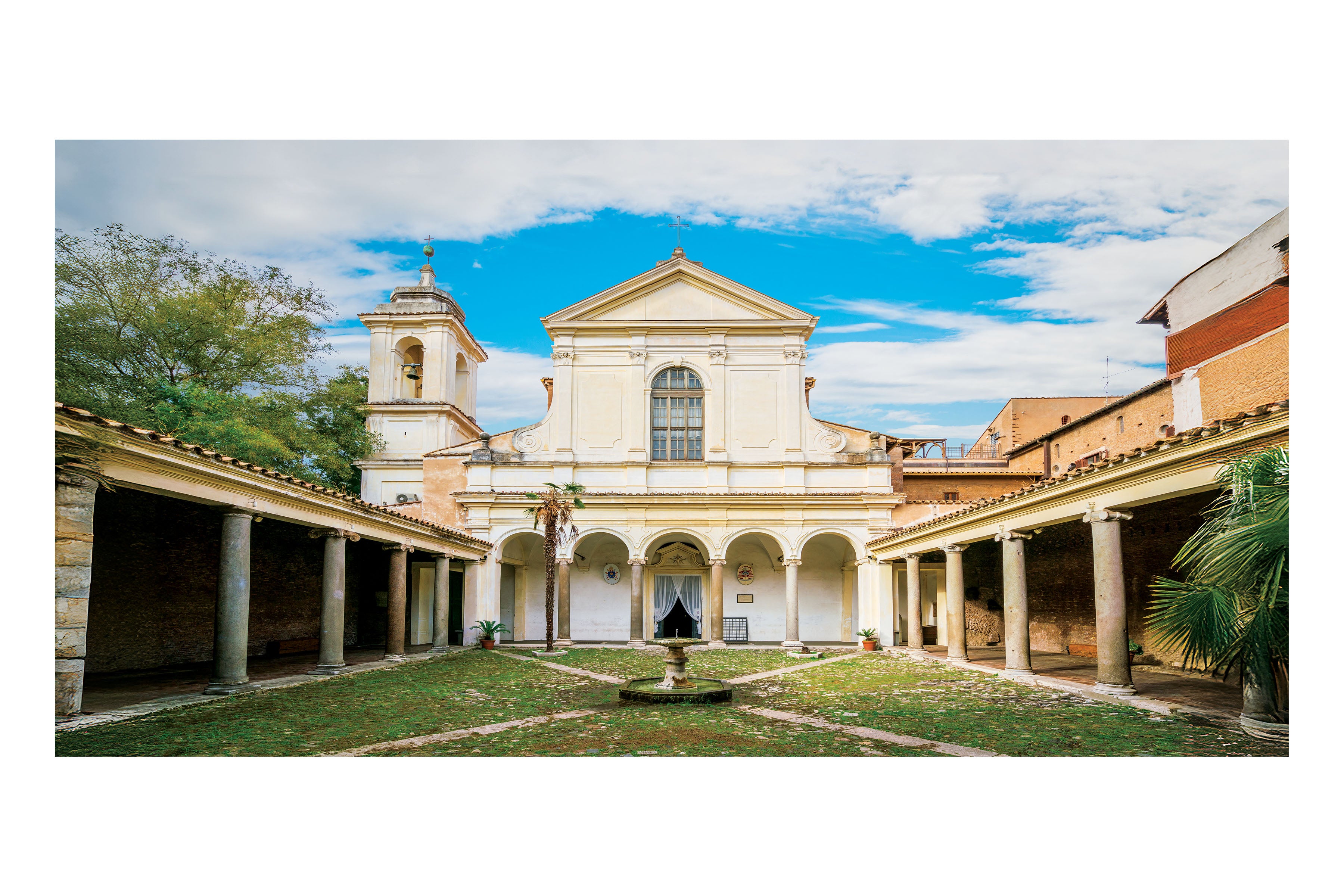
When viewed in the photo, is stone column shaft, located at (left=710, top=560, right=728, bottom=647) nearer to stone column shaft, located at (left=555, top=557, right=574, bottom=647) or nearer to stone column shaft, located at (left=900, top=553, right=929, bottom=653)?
stone column shaft, located at (left=555, top=557, right=574, bottom=647)

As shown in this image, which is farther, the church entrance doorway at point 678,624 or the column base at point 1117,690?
the church entrance doorway at point 678,624

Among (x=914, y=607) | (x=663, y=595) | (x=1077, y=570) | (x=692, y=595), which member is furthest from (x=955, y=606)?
(x=663, y=595)

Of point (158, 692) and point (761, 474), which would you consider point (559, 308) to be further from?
point (158, 692)

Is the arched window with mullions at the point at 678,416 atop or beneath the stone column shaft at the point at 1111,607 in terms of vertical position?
atop

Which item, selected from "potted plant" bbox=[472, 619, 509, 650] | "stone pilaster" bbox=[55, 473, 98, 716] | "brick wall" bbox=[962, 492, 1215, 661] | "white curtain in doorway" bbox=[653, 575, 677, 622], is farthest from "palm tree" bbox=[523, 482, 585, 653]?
"stone pilaster" bbox=[55, 473, 98, 716]

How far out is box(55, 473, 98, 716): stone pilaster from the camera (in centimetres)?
711

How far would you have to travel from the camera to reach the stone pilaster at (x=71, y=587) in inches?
280

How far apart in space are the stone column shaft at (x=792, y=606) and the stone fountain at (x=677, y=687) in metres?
9.16

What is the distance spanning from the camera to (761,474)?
77.2ft

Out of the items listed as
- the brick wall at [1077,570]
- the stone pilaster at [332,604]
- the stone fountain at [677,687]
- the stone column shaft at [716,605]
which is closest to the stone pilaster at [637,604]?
the stone column shaft at [716,605]

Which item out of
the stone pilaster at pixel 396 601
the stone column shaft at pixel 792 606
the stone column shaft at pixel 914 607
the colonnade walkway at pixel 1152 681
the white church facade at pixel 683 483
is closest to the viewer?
the colonnade walkway at pixel 1152 681

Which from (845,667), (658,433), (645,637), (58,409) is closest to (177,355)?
(658,433)

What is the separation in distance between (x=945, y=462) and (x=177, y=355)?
2819 cm

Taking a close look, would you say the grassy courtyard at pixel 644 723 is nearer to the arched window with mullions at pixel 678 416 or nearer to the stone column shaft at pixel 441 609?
the stone column shaft at pixel 441 609
